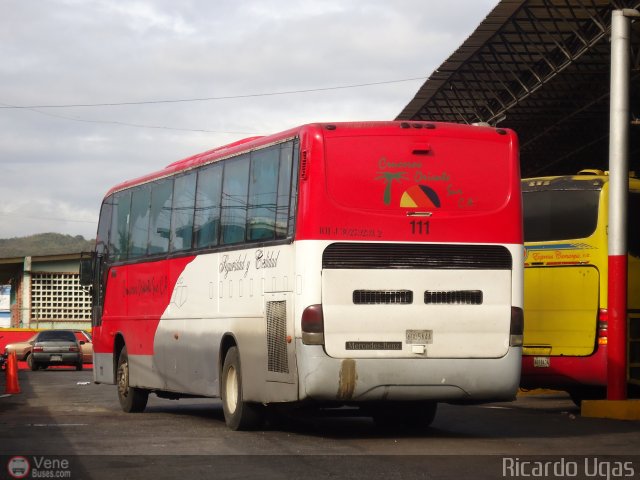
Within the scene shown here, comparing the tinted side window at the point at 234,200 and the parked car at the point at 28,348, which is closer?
the tinted side window at the point at 234,200

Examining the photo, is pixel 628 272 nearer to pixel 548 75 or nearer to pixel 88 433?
pixel 88 433

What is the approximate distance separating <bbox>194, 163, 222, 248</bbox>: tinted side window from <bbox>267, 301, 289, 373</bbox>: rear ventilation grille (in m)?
2.22

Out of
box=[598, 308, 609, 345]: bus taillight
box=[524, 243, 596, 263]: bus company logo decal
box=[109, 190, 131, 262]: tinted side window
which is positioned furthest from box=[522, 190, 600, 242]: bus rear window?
box=[109, 190, 131, 262]: tinted side window

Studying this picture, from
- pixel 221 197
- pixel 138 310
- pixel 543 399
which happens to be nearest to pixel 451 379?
pixel 221 197

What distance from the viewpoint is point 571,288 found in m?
19.3

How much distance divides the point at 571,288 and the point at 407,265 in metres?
5.29

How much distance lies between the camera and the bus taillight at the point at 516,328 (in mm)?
14898

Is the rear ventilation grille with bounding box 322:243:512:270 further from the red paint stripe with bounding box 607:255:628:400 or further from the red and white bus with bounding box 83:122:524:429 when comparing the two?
the red paint stripe with bounding box 607:255:628:400

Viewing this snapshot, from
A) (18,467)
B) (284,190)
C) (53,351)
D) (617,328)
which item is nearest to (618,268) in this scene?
(617,328)

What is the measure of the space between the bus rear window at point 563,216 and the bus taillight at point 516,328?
4.67m

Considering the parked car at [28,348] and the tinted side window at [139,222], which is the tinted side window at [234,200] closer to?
the tinted side window at [139,222]

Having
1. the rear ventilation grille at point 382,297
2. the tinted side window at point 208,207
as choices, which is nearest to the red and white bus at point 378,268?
the rear ventilation grille at point 382,297

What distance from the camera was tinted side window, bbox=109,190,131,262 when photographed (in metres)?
21.3

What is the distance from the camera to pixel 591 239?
1933cm
